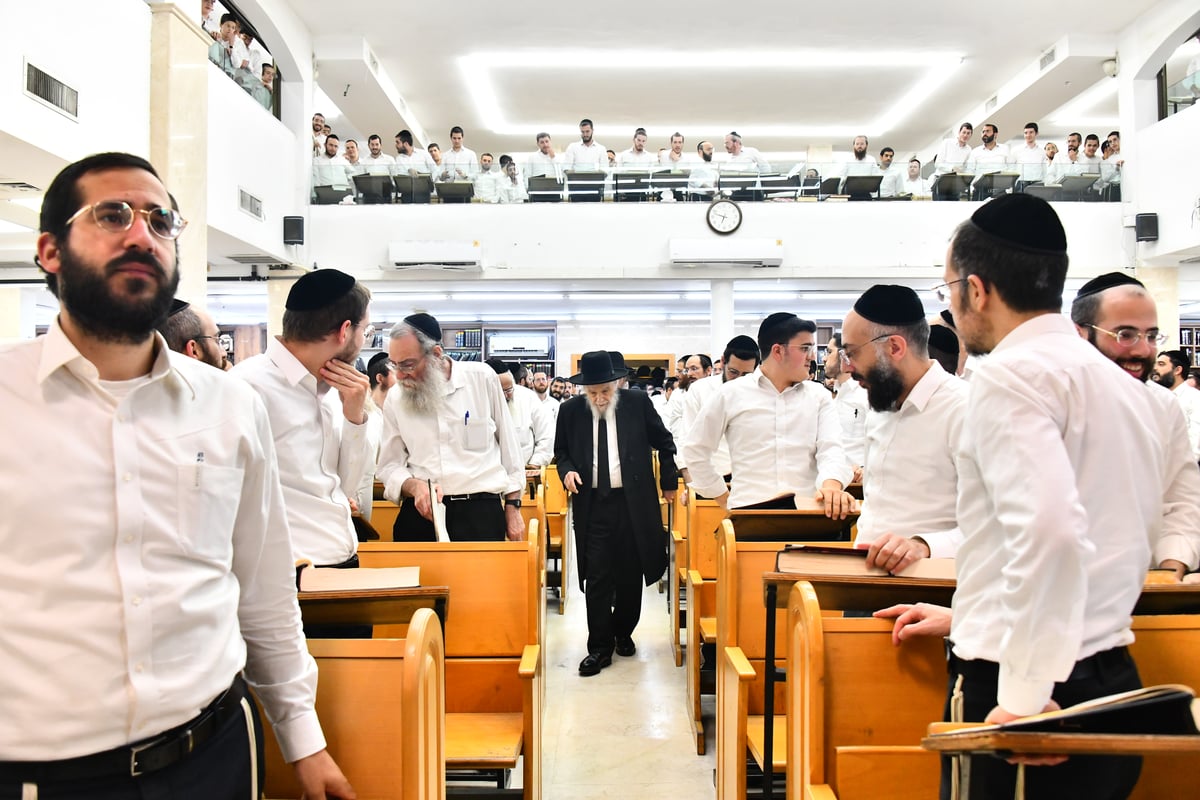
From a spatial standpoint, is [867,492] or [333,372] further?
[867,492]

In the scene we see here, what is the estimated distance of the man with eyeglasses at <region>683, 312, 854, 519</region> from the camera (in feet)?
12.8

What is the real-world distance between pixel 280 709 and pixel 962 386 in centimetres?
201

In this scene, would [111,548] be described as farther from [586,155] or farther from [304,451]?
[586,155]

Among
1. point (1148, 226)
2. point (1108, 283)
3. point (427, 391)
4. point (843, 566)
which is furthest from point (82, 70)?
point (1148, 226)

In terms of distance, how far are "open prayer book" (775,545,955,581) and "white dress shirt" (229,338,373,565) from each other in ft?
4.17

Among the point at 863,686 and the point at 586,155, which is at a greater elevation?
the point at 586,155

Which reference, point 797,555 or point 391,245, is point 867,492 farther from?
point 391,245

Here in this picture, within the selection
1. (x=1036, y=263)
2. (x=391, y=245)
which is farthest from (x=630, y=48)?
(x=1036, y=263)

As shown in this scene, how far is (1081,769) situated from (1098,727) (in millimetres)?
301

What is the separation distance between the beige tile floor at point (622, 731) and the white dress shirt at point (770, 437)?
1.10 metres

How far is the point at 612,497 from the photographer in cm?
486

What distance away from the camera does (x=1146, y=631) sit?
182 cm

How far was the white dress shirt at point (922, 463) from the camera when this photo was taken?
2406mm

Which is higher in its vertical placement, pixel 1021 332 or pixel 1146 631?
pixel 1021 332
